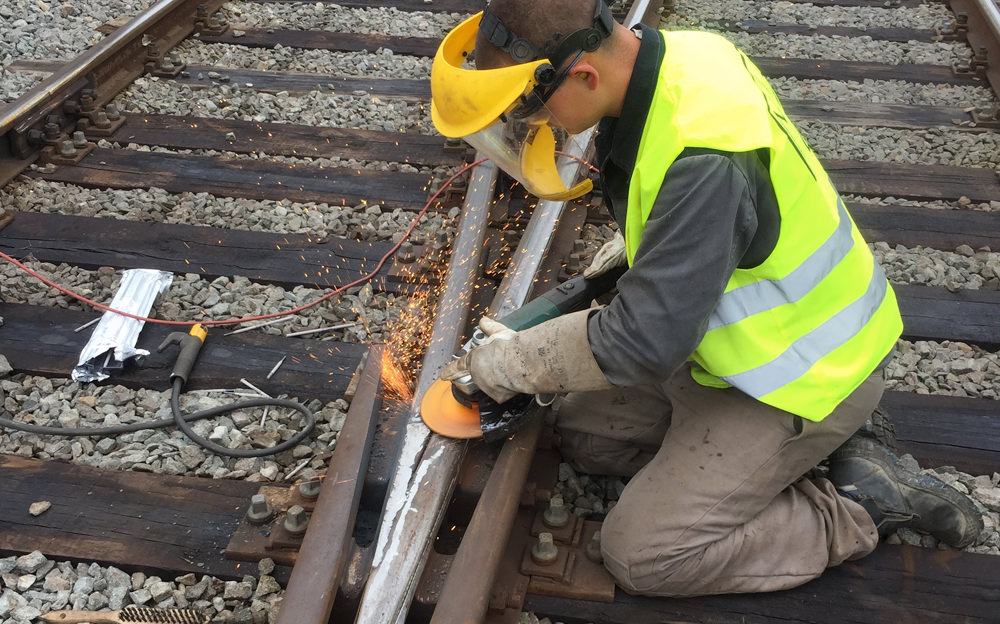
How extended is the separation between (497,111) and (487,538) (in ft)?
3.66

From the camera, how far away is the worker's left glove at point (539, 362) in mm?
2469

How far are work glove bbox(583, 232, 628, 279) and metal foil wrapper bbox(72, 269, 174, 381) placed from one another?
1704 millimetres

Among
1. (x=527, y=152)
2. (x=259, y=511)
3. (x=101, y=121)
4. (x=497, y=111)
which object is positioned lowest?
(x=101, y=121)

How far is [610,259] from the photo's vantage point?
3127 millimetres

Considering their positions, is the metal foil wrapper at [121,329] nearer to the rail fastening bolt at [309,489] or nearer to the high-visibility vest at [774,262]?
the rail fastening bolt at [309,489]

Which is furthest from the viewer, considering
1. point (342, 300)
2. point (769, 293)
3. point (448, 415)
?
point (342, 300)

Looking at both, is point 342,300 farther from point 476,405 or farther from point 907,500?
point 907,500

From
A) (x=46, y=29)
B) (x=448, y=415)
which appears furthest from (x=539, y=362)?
(x=46, y=29)

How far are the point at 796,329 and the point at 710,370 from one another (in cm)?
25

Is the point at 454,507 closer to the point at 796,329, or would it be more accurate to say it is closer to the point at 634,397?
the point at 634,397

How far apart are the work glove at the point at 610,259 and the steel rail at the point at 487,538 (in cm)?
60

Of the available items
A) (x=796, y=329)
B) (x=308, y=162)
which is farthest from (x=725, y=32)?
(x=796, y=329)

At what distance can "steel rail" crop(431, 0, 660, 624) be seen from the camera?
2268mm

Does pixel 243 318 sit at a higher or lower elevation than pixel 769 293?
lower
